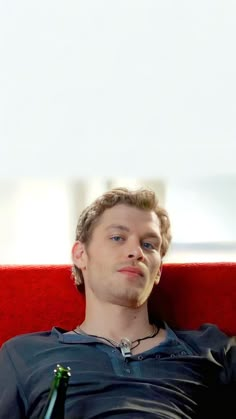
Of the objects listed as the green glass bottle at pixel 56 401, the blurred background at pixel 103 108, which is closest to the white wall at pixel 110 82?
the blurred background at pixel 103 108

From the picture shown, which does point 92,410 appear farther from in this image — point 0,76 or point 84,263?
point 0,76

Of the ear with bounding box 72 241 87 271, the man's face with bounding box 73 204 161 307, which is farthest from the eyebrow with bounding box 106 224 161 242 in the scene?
the ear with bounding box 72 241 87 271

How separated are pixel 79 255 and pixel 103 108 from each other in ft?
1.80

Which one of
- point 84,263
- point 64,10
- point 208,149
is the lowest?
point 84,263

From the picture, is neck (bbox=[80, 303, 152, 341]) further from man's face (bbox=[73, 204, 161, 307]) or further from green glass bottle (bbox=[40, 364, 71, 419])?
green glass bottle (bbox=[40, 364, 71, 419])

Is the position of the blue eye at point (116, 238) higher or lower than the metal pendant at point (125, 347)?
higher

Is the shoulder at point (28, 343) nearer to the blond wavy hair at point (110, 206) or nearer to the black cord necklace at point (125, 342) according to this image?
the black cord necklace at point (125, 342)

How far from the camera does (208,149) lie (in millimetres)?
2201

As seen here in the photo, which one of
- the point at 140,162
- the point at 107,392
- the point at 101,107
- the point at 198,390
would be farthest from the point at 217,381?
the point at 101,107

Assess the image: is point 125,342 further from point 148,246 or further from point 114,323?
point 148,246

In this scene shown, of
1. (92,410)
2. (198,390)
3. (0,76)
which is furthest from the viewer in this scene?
(0,76)

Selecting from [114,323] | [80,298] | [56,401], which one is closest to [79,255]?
[80,298]

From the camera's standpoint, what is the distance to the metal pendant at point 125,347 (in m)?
1.63

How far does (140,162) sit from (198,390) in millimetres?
826
